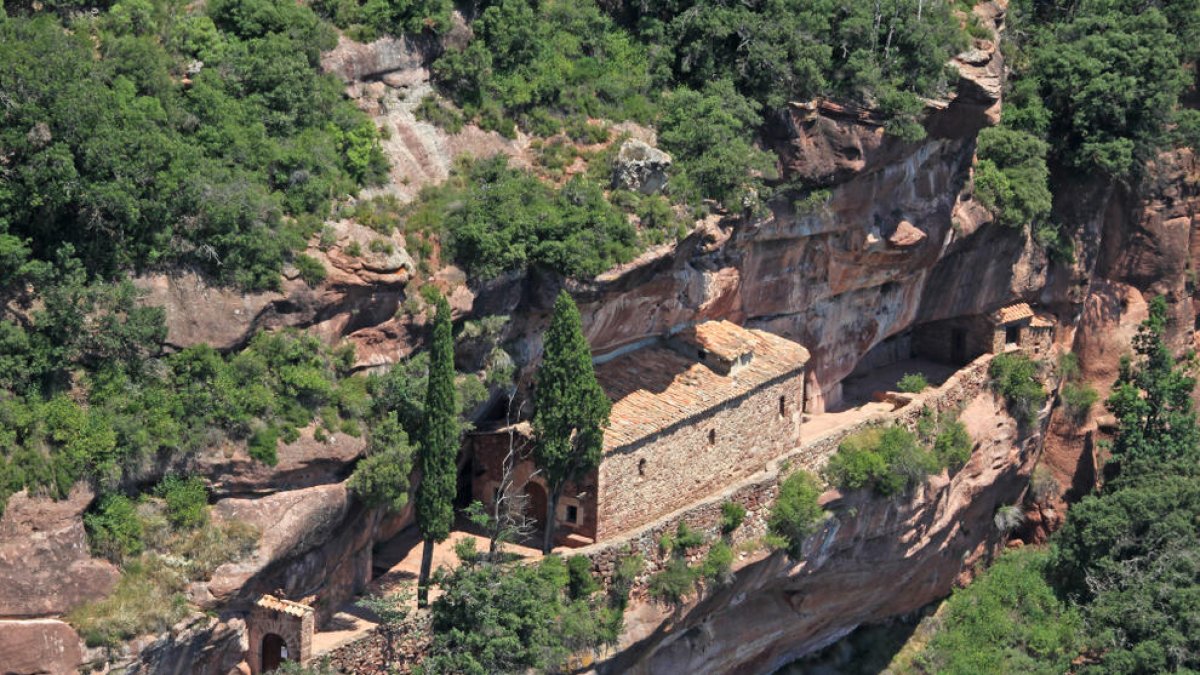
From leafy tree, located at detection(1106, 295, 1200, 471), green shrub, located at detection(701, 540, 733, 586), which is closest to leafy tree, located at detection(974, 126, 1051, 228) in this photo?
leafy tree, located at detection(1106, 295, 1200, 471)

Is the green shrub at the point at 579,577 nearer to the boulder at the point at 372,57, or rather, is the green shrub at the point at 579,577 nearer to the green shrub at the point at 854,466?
the green shrub at the point at 854,466

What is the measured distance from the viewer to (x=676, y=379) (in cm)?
6306

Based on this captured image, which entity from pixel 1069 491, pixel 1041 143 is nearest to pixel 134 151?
pixel 1041 143

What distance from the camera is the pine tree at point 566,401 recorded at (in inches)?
2237

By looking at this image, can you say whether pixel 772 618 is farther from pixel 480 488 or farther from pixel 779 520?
pixel 480 488

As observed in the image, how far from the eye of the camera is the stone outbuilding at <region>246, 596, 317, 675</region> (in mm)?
52344

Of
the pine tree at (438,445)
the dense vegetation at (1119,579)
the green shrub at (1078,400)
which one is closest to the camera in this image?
the pine tree at (438,445)

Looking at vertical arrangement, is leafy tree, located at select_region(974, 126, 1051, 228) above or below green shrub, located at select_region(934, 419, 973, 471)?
above

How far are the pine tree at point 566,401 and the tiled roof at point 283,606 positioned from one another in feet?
27.2

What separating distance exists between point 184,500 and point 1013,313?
3664cm

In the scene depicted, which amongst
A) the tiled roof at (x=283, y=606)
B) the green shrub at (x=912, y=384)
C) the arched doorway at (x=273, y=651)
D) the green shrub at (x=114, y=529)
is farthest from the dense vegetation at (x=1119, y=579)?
the green shrub at (x=114, y=529)

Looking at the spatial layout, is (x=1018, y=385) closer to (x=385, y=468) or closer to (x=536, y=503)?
(x=536, y=503)

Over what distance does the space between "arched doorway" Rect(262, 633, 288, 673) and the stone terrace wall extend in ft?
30.1

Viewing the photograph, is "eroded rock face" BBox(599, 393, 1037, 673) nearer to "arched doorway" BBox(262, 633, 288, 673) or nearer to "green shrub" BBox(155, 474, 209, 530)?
"arched doorway" BBox(262, 633, 288, 673)
